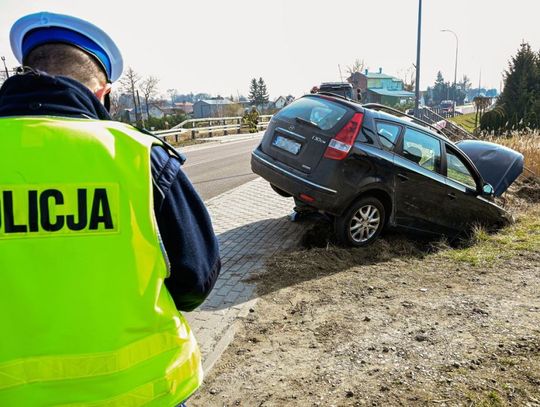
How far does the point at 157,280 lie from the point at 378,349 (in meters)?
2.39

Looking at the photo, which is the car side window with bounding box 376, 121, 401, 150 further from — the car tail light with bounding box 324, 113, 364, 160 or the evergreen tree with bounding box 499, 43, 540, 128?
the evergreen tree with bounding box 499, 43, 540, 128

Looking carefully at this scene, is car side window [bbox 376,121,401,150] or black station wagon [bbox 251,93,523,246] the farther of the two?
car side window [bbox 376,121,401,150]

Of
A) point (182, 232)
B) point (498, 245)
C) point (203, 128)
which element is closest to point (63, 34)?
point (182, 232)

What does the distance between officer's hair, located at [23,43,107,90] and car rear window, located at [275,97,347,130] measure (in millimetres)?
4184

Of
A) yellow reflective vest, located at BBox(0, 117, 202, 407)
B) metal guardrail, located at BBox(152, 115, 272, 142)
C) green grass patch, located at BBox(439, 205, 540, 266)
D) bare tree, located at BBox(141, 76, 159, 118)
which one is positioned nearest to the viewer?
yellow reflective vest, located at BBox(0, 117, 202, 407)

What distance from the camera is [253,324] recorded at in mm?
3664

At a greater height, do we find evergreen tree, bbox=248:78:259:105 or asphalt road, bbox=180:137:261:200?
evergreen tree, bbox=248:78:259:105

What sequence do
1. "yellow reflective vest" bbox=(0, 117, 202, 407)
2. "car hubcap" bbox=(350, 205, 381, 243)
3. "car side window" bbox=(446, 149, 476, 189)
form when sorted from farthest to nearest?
"car side window" bbox=(446, 149, 476, 189), "car hubcap" bbox=(350, 205, 381, 243), "yellow reflective vest" bbox=(0, 117, 202, 407)

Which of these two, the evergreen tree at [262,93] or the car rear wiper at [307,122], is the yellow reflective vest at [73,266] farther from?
the evergreen tree at [262,93]

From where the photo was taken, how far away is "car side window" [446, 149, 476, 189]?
628 cm

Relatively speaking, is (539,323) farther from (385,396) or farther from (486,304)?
(385,396)

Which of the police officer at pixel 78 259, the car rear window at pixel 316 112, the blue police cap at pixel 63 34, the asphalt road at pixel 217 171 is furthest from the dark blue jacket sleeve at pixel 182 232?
the asphalt road at pixel 217 171

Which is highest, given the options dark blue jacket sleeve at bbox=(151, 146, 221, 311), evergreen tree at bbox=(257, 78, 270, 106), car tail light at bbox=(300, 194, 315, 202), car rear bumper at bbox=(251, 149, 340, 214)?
evergreen tree at bbox=(257, 78, 270, 106)

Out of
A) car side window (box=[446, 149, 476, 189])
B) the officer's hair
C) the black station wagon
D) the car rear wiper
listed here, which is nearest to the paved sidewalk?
the black station wagon
